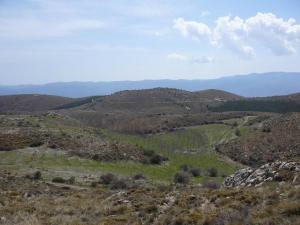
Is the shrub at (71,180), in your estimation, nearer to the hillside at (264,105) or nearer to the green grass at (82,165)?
the green grass at (82,165)

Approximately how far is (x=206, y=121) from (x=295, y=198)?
77957mm

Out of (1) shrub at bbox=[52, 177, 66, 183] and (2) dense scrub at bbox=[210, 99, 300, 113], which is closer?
(1) shrub at bbox=[52, 177, 66, 183]

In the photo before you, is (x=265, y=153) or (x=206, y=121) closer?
(x=265, y=153)

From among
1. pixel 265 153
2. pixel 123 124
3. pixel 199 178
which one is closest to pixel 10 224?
pixel 199 178

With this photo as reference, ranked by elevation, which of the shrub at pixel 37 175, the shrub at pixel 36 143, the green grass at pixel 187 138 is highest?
the shrub at pixel 36 143

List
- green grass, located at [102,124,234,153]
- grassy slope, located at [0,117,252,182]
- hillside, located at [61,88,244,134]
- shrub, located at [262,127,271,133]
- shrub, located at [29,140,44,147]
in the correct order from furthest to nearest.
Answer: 1. hillside, located at [61,88,244,134]
2. shrub, located at [262,127,271,133]
3. green grass, located at [102,124,234,153]
4. shrub, located at [29,140,44,147]
5. grassy slope, located at [0,117,252,182]

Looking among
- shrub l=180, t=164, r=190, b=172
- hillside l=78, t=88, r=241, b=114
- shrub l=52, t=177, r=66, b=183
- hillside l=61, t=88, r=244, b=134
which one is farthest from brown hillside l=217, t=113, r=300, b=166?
hillside l=78, t=88, r=241, b=114

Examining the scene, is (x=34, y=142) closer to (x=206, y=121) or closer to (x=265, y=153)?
(x=265, y=153)

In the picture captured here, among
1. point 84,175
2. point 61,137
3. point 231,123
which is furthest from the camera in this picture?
point 231,123

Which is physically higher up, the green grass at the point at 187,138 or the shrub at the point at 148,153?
the shrub at the point at 148,153

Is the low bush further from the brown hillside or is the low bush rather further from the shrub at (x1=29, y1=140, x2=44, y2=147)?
the brown hillside

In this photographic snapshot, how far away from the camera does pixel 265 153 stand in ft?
178

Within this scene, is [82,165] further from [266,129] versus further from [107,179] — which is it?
[266,129]

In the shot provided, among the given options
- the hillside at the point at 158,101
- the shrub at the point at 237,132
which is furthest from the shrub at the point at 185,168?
the hillside at the point at 158,101
